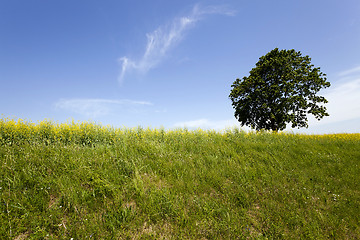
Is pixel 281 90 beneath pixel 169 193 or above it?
above

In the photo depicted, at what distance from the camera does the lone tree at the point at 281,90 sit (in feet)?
76.9

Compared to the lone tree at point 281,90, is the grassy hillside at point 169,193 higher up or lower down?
lower down

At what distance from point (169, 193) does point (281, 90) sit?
23603 mm

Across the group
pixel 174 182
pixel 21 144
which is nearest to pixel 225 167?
pixel 174 182

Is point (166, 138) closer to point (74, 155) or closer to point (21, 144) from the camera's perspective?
point (74, 155)

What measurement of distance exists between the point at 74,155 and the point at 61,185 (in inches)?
64.8

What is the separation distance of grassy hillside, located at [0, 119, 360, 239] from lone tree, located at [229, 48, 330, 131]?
17411 mm

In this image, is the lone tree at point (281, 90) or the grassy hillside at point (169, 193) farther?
the lone tree at point (281, 90)

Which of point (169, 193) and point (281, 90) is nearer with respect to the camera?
point (169, 193)

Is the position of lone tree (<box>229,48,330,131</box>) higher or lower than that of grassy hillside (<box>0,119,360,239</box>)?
higher

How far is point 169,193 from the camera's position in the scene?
473 centimetres

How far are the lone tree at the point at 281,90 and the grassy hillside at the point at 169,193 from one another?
17.4 metres

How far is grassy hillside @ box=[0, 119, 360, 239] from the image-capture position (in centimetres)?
383

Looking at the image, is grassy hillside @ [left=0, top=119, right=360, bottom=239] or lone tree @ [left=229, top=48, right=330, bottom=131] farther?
lone tree @ [left=229, top=48, right=330, bottom=131]
